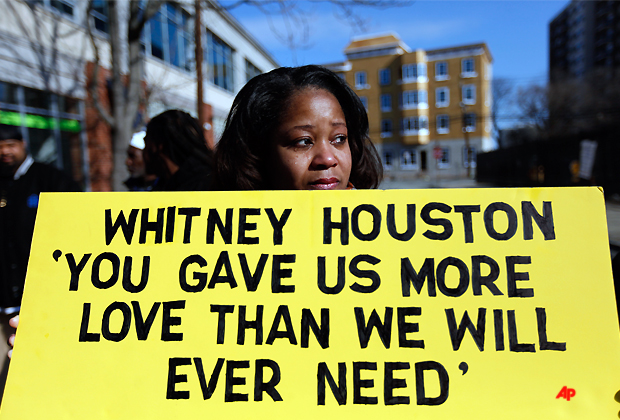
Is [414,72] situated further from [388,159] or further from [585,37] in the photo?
[585,37]

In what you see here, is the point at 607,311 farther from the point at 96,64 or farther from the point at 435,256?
the point at 96,64

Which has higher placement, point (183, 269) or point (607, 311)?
point (183, 269)

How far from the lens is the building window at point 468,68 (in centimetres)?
4381

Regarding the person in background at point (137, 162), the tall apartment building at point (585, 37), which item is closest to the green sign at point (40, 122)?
the person in background at point (137, 162)

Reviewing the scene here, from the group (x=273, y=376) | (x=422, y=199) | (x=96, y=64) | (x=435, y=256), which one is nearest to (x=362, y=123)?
(x=422, y=199)

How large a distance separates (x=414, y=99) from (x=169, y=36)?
34.8 metres

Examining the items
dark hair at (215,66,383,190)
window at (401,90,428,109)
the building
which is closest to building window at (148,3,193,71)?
the building

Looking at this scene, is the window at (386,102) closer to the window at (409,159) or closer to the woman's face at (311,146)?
the window at (409,159)

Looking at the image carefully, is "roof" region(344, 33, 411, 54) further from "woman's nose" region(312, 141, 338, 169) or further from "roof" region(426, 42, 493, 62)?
"woman's nose" region(312, 141, 338, 169)

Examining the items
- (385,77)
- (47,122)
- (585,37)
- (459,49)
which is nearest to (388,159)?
(385,77)

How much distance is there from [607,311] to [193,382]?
3.60 ft

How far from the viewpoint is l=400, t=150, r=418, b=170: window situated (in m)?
46.1

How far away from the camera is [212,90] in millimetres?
18047

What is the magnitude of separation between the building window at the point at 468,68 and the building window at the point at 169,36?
35.5m
